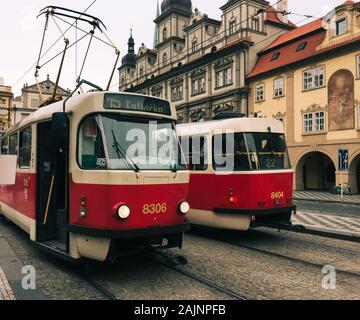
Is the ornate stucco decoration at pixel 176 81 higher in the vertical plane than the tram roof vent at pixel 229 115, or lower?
higher

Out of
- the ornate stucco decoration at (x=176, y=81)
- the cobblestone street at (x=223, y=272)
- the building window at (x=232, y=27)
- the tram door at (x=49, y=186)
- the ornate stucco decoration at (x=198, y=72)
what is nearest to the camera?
the cobblestone street at (x=223, y=272)

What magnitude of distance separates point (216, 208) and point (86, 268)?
3.96 meters

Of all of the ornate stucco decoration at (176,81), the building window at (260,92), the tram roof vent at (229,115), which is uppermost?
the ornate stucco decoration at (176,81)

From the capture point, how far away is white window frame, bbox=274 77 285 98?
31134 millimetres

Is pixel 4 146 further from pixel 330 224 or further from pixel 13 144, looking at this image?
pixel 330 224

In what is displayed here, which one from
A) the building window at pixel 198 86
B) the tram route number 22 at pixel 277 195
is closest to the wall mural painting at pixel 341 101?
the building window at pixel 198 86

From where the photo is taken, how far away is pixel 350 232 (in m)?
9.57

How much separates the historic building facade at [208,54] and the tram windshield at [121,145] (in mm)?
25186

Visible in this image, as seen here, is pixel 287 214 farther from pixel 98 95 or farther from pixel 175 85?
pixel 175 85

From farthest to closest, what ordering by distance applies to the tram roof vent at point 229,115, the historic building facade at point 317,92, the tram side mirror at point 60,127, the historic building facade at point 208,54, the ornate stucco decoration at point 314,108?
the historic building facade at point 208,54, the ornate stucco decoration at point 314,108, the historic building facade at point 317,92, the tram roof vent at point 229,115, the tram side mirror at point 60,127

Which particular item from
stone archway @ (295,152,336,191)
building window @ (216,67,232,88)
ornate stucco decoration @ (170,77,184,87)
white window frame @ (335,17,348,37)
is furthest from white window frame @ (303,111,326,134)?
ornate stucco decoration @ (170,77,184,87)

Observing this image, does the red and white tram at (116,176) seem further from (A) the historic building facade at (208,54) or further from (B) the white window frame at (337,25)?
(A) the historic building facade at (208,54)

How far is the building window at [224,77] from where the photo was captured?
35.6 metres
